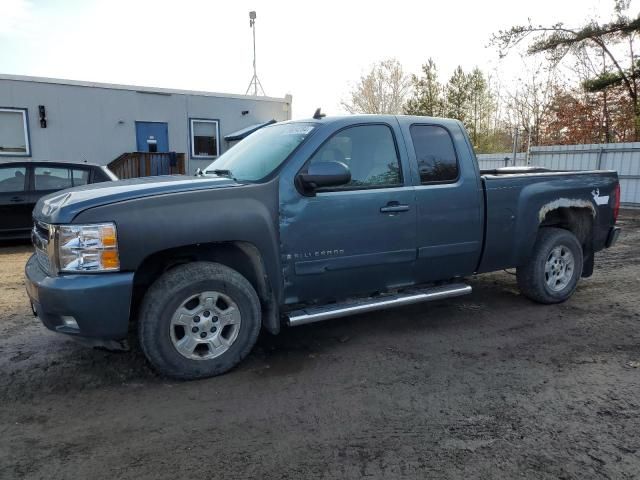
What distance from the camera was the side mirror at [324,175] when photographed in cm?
362

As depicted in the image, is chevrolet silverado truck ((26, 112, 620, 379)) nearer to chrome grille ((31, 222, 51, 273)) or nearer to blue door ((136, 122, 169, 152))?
chrome grille ((31, 222, 51, 273))

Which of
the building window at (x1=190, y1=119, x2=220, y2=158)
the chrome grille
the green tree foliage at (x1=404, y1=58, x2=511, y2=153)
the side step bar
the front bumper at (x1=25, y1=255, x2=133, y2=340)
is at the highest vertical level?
the green tree foliage at (x1=404, y1=58, x2=511, y2=153)

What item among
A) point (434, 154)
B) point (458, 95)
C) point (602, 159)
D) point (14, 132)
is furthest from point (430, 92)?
point (434, 154)

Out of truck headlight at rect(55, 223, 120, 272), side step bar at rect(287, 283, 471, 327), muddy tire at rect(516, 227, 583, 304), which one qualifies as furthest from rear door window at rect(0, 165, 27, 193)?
muddy tire at rect(516, 227, 583, 304)

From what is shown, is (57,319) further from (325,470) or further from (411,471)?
(411,471)

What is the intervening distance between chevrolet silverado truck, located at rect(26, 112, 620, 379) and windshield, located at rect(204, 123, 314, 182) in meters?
0.02

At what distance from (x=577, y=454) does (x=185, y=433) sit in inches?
86.0

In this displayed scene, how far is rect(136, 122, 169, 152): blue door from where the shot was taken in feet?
49.6

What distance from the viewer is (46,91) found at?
44.8 feet

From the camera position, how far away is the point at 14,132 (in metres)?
13.6

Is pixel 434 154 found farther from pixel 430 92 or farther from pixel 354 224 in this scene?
pixel 430 92

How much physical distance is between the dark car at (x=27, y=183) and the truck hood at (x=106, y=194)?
505 centimetres

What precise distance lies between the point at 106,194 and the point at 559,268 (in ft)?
15.1

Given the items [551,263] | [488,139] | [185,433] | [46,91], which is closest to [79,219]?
[185,433]
